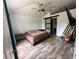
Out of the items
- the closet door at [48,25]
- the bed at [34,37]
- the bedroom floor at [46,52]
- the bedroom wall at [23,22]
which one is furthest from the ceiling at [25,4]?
the closet door at [48,25]

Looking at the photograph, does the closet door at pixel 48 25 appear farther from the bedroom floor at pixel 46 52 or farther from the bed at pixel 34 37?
the bedroom floor at pixel 46 52

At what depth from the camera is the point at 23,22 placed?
6.71 metres

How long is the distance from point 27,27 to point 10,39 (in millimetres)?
6161

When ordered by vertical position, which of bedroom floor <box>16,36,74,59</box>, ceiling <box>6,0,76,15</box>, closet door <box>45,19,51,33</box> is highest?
ceiling <box>6,0,76,15</box>

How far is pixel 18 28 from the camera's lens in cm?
628

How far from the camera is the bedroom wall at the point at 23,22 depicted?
595 cm

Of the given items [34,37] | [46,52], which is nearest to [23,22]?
[34,37]

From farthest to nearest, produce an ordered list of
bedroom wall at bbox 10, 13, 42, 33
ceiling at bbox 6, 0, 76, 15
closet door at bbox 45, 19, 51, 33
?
1. closet door at bbox 45, 19, 51, 33
2. bedroom wall at bbox 10, 13, 42, 33
3. ceiling at bbox 6, 0, 76, 15

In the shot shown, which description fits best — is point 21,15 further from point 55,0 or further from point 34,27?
point 55,0

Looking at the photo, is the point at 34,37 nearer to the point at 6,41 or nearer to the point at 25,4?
the point at 25,4

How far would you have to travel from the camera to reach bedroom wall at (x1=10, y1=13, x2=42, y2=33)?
5.95 metres

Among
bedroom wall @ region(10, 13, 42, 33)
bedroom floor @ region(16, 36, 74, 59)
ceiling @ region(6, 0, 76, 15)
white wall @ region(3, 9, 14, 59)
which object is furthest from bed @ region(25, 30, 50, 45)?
white wall @ region(3, 9, 14, 59)

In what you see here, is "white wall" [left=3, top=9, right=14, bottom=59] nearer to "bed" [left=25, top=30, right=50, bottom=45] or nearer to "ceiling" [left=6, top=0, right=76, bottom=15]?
"ceiling" [left=6, top=0, right=76, bottom=15]

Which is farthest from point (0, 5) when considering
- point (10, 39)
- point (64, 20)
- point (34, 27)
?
point (34, 27)
